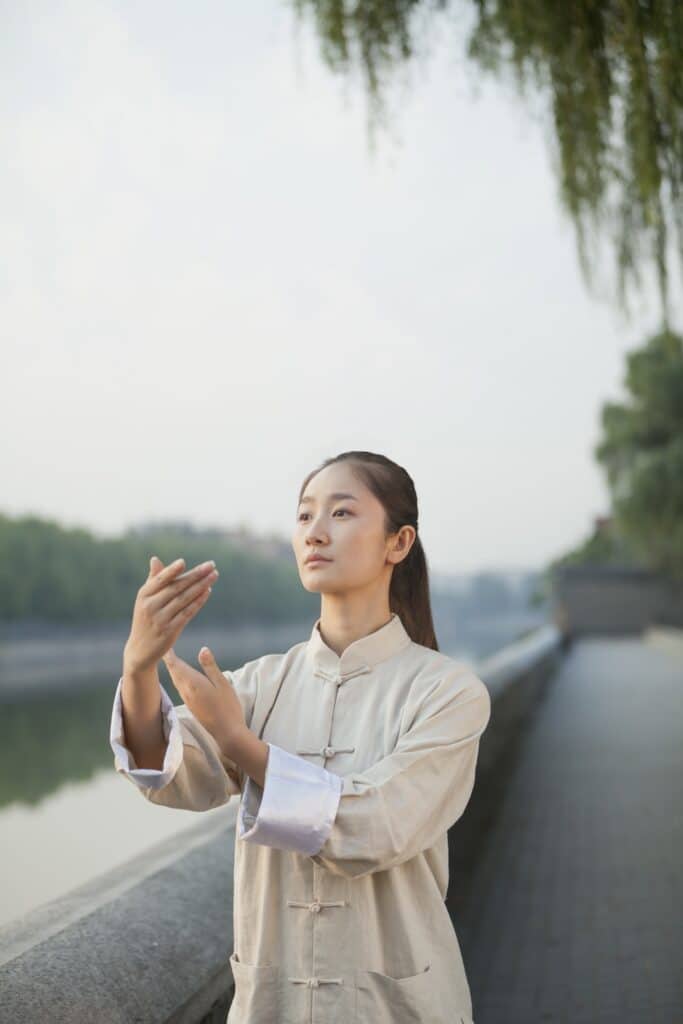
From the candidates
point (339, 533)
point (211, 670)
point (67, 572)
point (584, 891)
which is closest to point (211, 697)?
point (211, 670)

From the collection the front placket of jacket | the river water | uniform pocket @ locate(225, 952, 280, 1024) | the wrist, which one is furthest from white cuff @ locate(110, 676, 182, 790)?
the river water

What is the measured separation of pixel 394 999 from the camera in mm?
1646

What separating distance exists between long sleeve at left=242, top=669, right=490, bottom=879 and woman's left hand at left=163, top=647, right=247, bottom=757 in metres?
0.08

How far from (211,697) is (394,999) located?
0.54 meters

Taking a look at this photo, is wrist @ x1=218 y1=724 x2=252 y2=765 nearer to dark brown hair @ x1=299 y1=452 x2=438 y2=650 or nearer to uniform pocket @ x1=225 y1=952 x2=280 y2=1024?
uniform pocket @ x1=225 y1=952 x2=280 y2=1024

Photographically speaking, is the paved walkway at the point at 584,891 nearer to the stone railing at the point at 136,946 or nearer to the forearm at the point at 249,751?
the stone railing at the point at 136,946

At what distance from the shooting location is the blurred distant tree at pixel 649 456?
31.2 m

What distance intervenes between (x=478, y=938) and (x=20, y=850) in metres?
7.75

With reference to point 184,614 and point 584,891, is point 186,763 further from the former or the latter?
point 584,891

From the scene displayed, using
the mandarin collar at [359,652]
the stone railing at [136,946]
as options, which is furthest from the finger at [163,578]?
the stone railing at [136,946]

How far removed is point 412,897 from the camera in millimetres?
1721

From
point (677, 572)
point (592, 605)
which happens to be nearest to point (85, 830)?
point (677, 572)

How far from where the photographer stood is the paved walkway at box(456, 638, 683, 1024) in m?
4.16

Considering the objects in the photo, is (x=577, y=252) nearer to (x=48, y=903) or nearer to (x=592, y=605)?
(x=48, y=903)
